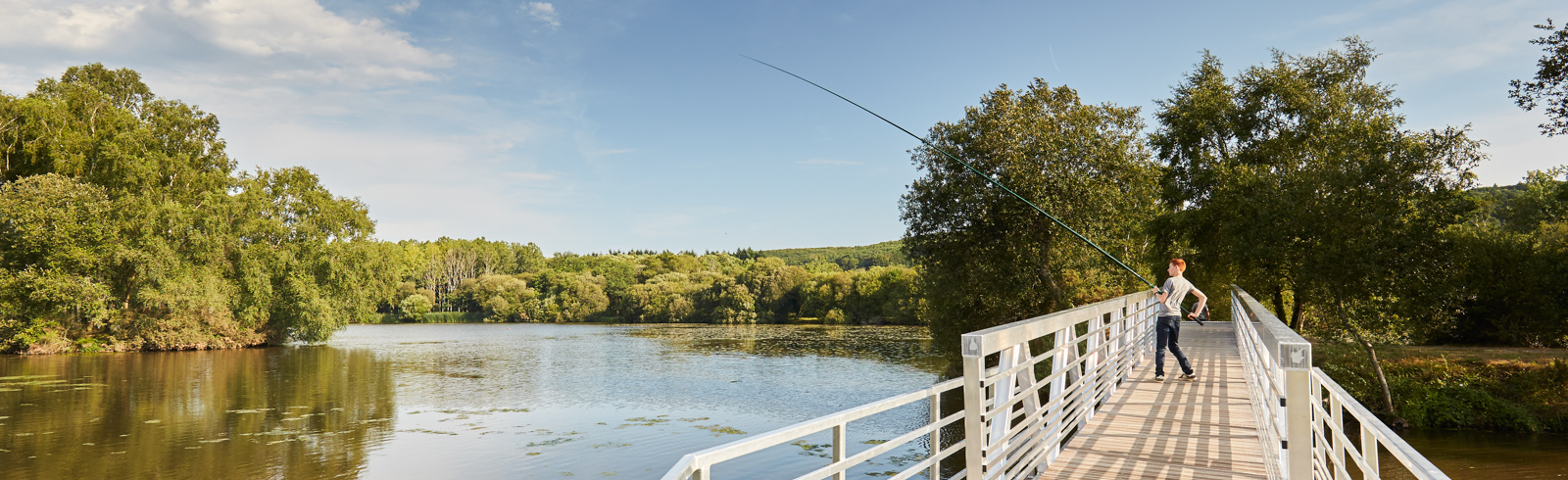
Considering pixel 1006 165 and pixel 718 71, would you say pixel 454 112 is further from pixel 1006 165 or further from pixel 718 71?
pixel 1006 165

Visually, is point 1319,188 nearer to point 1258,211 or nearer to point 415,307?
point 1258,211

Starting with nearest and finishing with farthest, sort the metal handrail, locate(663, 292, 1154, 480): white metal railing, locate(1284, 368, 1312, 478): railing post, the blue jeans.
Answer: the metal handrail < locate(663, 292, 1154, 480): white metal railing < locate(1284, 368, 1312, 478): railing post < the blue jeans

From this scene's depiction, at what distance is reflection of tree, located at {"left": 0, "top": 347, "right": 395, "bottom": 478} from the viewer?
1373 cm

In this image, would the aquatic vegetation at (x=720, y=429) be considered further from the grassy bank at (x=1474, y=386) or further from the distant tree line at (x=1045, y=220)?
the grassy bank at (x=1474, y=386)

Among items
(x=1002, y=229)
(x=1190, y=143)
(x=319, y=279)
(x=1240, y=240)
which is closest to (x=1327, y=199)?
(x=1240, y=240)

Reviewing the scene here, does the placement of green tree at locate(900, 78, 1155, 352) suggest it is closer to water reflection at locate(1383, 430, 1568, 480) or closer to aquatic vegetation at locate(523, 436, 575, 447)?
water reflection at locate(1383, 430, 1568, 480)

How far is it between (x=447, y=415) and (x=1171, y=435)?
17.3m

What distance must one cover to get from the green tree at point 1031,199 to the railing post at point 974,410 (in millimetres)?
18734

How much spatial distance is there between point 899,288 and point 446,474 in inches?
1948

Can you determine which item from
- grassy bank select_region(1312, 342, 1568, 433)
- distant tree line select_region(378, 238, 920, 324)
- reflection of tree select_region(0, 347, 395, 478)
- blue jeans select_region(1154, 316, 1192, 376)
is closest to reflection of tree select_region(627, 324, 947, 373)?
distant tree line select_region(378, 238, 920, 324)

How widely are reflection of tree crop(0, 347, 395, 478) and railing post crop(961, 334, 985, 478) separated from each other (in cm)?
1292

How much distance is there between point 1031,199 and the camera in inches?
840

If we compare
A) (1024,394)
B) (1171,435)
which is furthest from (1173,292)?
(1024,394)

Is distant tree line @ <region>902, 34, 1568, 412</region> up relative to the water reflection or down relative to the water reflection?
up
